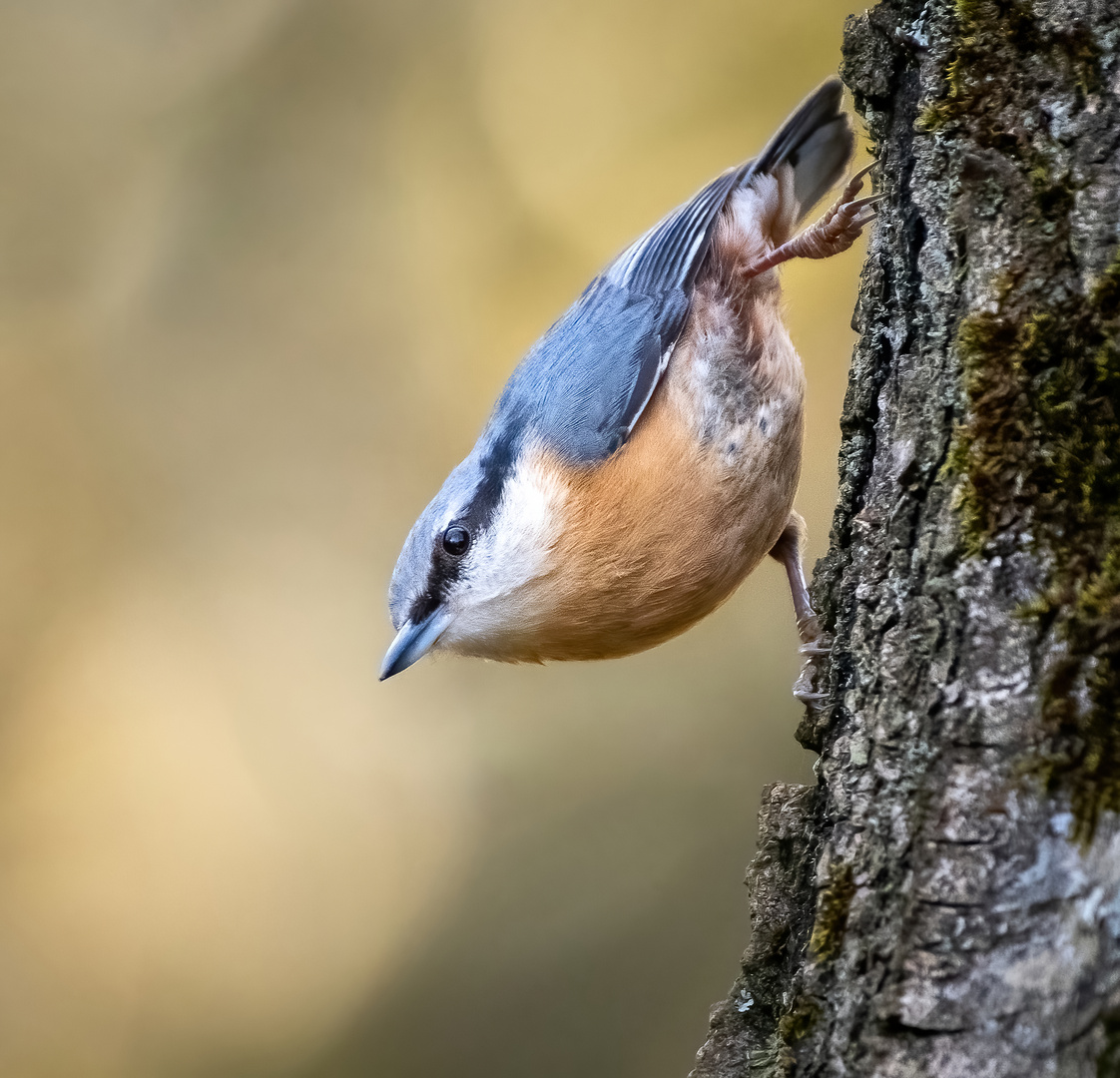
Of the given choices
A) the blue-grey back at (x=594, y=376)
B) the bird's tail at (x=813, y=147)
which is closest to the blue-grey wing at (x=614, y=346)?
the blue-grey back at (x=594, y=376)

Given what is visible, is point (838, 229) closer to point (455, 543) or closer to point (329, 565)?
point (455, 543)

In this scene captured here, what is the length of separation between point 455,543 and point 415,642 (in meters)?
0.27

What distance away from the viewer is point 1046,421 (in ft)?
4.11

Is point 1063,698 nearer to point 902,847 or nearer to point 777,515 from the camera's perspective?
point 902,847

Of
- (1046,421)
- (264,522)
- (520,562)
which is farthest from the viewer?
(264,522)

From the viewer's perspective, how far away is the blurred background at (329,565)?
4117mm

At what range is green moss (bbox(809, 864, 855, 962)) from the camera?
1.28 m

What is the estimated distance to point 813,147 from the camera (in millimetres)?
3156

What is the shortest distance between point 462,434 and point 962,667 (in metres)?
3.56

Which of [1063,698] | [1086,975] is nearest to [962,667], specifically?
[1063,698]

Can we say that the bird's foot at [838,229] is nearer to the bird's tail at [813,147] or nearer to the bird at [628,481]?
the bird at [628,481]

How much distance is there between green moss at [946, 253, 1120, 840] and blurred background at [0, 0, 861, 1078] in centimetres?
235

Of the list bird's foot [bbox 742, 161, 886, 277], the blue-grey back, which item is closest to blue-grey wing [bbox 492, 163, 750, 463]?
the blue-grey back

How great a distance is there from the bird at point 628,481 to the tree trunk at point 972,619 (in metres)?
0.91
